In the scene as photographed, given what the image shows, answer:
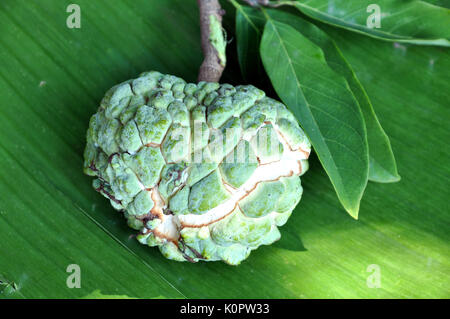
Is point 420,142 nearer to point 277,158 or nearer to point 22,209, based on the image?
point 277,158

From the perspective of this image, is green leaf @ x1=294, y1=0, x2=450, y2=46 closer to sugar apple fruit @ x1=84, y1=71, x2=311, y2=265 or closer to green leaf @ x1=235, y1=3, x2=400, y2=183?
green leaf @ x1=235, y1=3, x2=400, y2=183

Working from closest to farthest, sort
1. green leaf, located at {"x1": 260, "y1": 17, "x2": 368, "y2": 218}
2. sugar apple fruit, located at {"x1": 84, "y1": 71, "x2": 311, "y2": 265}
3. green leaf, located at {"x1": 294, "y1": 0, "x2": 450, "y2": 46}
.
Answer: sugar apple fruit, located at {"x1": 84, "y1": 71, "x2": 311, "y2": 265}, green leaf, located at {"x1": 260, "y1": 17, "x2": 368, "y2": 218}, green leaf, located at {"x1": 294, "y1": 0, "x2": 450, "y2": 46}

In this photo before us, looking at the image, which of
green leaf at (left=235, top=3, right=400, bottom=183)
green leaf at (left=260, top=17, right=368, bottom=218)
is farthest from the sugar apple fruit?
green leaf at (left=235, top=3, right=400, bottom=183)

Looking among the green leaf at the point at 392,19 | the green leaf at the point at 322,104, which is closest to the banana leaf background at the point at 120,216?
the green leaf at the point at 392,19

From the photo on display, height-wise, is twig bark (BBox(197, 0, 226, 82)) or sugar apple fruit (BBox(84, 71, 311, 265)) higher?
twig bark (BBox(197, 0, 226, 82))

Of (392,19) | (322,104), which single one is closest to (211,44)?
(322,104)

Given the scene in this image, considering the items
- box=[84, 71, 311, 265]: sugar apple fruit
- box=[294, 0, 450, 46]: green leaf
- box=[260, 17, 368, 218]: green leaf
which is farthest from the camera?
box=[294, 0, 450, 46]: green leaf

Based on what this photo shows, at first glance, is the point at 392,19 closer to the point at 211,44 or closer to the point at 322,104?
the point at 322,104

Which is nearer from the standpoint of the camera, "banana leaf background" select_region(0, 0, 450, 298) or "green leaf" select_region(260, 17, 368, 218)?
"green leaf" select_region(260, 17, 368, 218)
